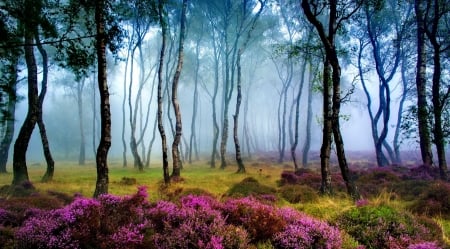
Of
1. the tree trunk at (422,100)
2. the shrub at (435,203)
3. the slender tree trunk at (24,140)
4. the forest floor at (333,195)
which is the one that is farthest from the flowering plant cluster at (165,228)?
the tree trunk at (422,100)

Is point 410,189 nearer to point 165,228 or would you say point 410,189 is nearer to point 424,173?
point 424,173

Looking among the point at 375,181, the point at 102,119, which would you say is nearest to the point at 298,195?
the point at 375,181

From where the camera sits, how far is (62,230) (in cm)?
634

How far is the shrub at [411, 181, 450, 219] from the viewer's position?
1071cm

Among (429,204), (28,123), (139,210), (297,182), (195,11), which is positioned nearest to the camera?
(139,210)

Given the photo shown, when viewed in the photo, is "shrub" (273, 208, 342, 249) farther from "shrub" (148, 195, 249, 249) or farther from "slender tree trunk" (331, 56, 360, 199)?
"slender tree trunk" (331, 56, 360, 199)

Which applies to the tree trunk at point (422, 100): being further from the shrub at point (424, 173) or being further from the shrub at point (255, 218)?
the shrub at point (255, 218)

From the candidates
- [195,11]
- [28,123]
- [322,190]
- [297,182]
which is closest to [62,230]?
[322,190]

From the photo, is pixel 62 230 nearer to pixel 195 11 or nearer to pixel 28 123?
pixel 28 123

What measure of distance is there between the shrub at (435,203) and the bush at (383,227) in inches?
106

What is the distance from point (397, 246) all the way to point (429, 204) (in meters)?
5.47

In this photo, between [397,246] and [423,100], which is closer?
[397,246]

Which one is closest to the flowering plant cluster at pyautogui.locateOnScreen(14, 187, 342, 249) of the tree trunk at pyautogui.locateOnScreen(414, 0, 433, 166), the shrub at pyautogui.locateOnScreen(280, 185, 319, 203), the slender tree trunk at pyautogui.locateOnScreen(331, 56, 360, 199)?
the shrub at pyautogui.locateOnScreen(280, 185, 319, 203)

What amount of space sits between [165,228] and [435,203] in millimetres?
9619
